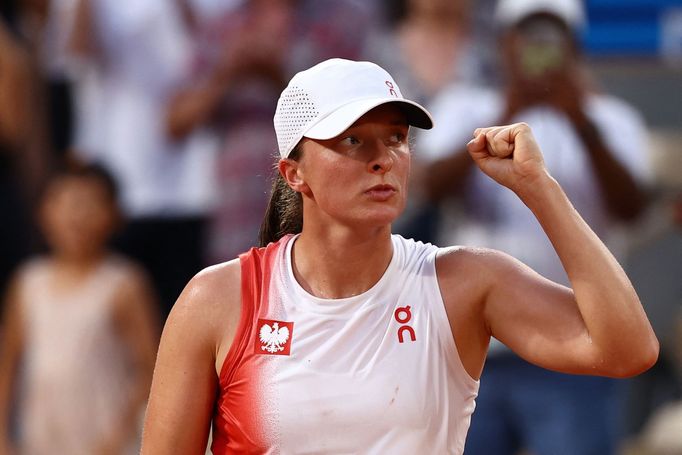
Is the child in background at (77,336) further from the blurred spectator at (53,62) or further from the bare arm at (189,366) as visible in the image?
the bare arm at (189,366)

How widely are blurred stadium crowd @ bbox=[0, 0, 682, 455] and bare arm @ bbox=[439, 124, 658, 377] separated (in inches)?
113

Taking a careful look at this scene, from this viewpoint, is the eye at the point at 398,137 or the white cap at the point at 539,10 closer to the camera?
the eye at the point at 398,137

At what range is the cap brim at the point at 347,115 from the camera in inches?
125

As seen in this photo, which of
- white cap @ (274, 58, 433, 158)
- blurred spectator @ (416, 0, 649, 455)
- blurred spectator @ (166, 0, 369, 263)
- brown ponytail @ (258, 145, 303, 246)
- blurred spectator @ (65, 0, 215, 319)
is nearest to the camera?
white cap @ (274, 58, 433, 158)

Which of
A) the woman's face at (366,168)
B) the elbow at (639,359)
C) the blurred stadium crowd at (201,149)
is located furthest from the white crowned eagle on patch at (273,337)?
the blurred stadium crowd at (201,149)

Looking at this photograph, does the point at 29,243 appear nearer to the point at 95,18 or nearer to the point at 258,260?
the point at 95,18

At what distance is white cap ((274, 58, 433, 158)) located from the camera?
3221 millimetres

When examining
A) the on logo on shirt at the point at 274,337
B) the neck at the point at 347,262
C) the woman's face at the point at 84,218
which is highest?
the neck at the point at 347,262

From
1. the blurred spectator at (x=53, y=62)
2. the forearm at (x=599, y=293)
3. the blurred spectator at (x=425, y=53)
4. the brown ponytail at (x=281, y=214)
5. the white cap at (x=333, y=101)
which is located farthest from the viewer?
the blurred spectator at (x=53, y=62)

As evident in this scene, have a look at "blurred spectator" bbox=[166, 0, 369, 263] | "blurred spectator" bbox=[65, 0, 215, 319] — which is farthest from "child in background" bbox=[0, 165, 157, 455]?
"blurred spectator" bbox=[166, 0, 369, 263]

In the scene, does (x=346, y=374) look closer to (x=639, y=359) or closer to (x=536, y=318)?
(x=536, y=318)

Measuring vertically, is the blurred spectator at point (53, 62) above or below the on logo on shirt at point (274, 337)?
above

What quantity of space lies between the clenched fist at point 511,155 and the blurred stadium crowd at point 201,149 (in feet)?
9.46

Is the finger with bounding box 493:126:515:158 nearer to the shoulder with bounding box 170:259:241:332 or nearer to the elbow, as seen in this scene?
the elbow
